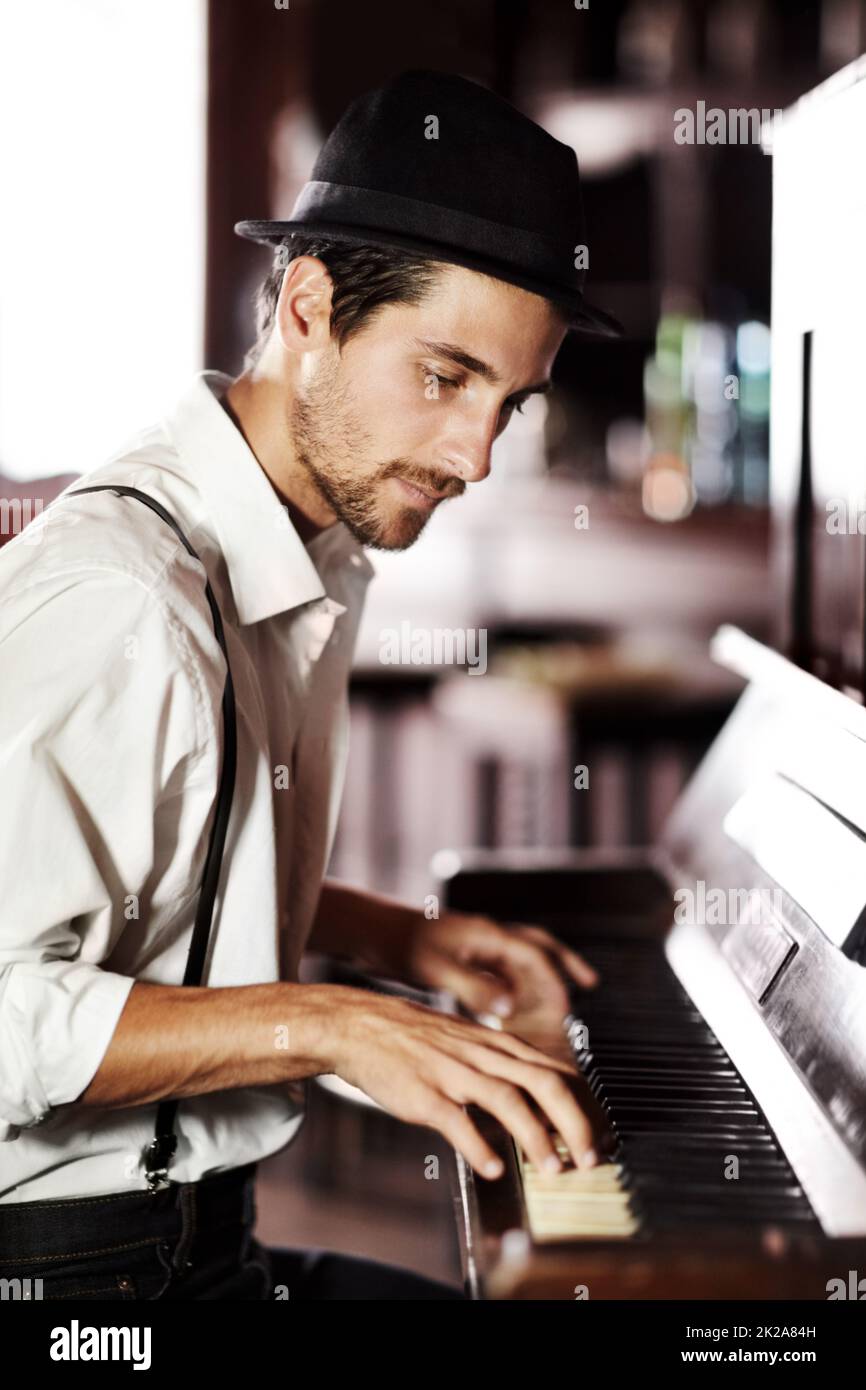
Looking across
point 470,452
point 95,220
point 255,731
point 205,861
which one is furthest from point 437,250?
point 95,220

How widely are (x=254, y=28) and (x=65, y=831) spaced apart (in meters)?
3.73

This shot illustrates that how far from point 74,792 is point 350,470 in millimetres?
398

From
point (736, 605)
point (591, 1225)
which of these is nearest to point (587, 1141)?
point (591, 1225)

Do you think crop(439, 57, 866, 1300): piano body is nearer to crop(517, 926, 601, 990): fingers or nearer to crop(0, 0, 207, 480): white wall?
crop(517, 926, 601, 990): fingers

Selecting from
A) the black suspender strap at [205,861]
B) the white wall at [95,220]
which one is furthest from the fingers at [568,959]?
the white wall at [95,220]

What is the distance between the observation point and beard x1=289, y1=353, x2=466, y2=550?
1.21m

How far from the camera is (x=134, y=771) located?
3.22 ft

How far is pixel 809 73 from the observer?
4160 millimetres

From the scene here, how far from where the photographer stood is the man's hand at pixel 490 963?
136cm

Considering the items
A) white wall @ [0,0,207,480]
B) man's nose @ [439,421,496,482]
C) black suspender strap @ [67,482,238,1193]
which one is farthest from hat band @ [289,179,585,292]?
white wall @ [0,0,207,480]

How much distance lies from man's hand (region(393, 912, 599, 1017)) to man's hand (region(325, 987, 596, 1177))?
389 mm

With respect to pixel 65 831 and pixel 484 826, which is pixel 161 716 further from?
pixel 484 826

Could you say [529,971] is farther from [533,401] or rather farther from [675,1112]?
[533,401]

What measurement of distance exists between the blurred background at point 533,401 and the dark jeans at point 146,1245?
244cm
